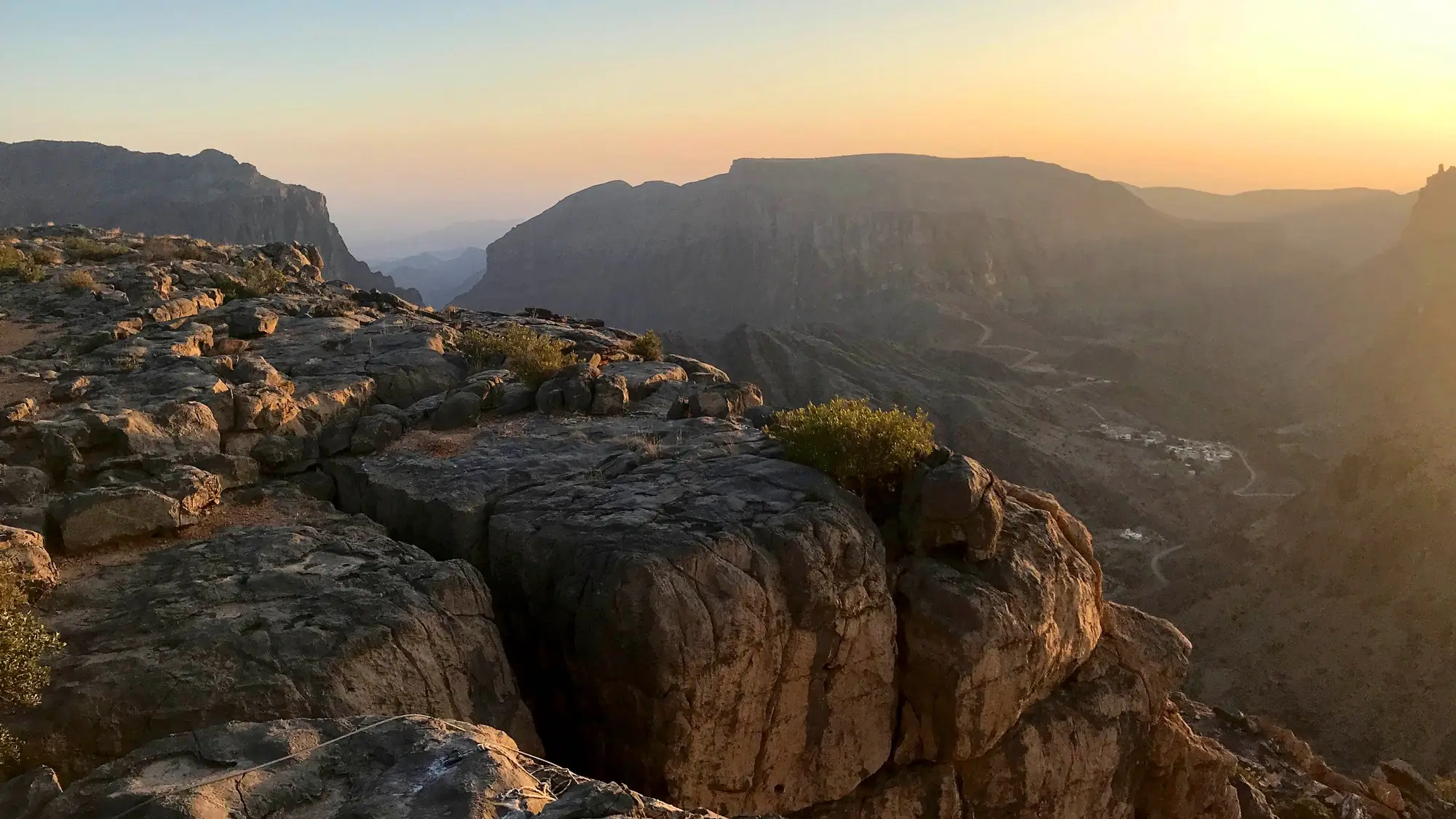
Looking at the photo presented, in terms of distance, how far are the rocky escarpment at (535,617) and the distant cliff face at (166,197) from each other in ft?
365

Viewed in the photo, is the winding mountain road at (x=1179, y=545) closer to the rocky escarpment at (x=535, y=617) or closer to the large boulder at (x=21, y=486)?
the rocky escarpment at (x=535, y=617)

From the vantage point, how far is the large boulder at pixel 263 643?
821cm

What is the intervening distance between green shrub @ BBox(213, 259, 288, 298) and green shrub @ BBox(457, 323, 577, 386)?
9.13 m

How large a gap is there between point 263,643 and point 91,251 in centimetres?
2803

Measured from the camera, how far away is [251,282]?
27.1m

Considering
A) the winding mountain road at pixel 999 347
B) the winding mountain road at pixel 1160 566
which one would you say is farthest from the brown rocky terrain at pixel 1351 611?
the winding mountain road at pixel 999 347

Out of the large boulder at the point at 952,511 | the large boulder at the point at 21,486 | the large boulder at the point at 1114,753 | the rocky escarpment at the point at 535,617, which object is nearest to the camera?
the rocky escarpment at the point at 535,617

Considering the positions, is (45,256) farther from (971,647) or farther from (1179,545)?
(1179,545)

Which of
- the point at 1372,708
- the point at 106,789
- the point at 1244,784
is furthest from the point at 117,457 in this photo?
the point at 1372,708

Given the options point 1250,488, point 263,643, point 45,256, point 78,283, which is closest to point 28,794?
point 263,643

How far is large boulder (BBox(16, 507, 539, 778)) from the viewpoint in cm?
821

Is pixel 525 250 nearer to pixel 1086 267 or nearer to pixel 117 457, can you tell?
pixel 1086 267

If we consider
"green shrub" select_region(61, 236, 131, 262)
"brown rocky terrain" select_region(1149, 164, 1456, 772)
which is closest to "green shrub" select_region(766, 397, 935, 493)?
"green shrub" select_region(61, 236, 131, 262)

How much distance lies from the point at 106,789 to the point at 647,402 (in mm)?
13611
